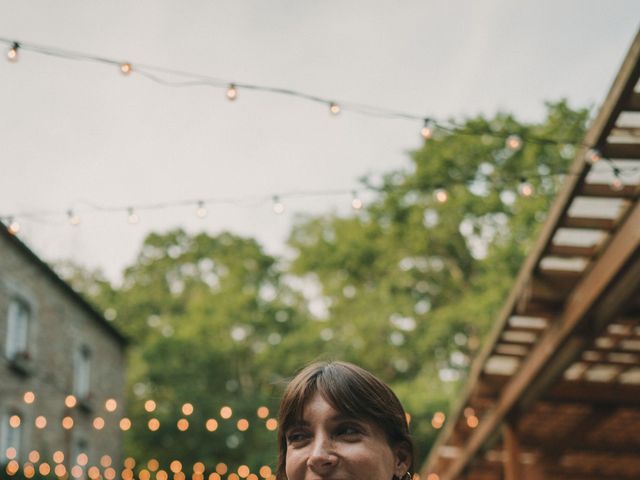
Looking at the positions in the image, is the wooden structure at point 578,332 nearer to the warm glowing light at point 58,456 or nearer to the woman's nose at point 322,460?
the woman's nose at point 322,460

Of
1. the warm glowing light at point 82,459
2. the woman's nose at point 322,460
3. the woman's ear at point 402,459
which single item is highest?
the woman's nose at point 322,460

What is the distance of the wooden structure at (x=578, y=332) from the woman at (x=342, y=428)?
106 inches

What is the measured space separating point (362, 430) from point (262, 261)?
82.0ft

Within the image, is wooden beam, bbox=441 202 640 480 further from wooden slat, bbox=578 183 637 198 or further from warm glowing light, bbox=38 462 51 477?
warm glowing light, bbox=38 462 51 477

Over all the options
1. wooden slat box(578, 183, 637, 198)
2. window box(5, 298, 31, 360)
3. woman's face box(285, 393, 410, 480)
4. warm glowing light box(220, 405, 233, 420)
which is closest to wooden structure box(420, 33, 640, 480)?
wooden slat box(578, 183, 637, 198)

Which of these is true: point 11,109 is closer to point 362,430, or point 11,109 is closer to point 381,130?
point 381,130

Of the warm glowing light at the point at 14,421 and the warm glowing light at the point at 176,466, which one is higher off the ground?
the warm glowing light at the point at 14,421

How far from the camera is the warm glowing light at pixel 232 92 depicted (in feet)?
15.0

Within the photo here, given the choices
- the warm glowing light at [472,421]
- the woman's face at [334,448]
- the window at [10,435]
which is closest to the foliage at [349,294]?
the warm glowing light at [472,421]

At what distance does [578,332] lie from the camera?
562 cm

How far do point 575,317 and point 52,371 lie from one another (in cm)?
1209

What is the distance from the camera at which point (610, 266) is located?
4.72 m

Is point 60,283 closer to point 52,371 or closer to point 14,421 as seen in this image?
point 52,371

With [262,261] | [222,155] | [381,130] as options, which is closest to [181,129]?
[222,155]
